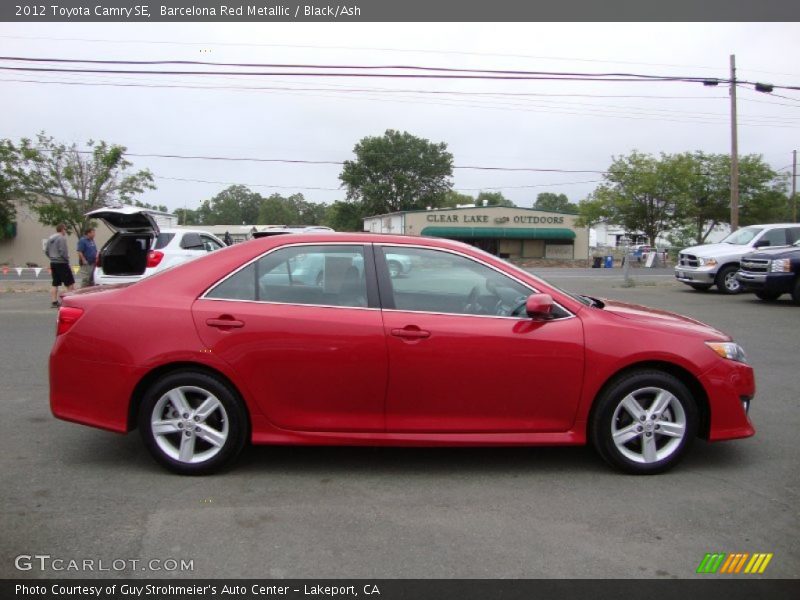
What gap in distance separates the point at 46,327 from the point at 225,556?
27.9ft

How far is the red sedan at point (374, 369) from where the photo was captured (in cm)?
383

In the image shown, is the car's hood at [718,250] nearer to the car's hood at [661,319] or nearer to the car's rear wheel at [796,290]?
the car's rear wheel at [796,290]

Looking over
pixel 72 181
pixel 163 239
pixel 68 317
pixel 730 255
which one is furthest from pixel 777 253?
pixel 72 181

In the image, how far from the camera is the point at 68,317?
4016mm

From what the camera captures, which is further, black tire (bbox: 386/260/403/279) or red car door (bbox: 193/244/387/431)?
black tire (bbox: 386/260/403/279)

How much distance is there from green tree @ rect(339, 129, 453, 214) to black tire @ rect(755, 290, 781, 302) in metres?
60.6

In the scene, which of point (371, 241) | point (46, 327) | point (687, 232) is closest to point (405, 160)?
point (687, 232)

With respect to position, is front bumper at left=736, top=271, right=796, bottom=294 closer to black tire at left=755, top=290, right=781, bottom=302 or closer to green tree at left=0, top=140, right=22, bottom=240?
black tire at left=755, top=290, right=781, bottom=302

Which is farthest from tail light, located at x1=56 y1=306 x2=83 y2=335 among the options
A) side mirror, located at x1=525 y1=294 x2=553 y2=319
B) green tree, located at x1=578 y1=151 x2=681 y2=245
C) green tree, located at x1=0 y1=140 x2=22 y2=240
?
green tree, located at x1=578 y1=151 x2=681 y2=245

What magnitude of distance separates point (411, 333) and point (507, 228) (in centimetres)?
4882

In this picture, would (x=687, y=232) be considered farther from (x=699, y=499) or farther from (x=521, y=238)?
(x=699, y=499)

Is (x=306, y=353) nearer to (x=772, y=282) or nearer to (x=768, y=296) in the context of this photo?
(x=772, y=282)

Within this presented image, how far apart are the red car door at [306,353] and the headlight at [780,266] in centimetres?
1155

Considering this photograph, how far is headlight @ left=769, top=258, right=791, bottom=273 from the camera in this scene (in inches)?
491
